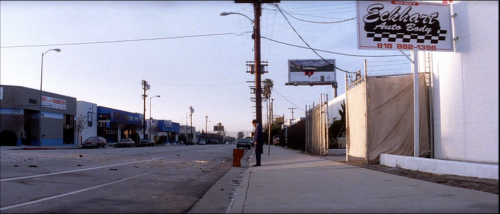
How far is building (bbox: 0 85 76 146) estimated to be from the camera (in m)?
43.7

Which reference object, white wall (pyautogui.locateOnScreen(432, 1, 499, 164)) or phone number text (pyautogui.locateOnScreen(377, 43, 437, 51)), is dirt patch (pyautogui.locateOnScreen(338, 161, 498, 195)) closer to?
white wall (pyautogui.locateOnScreen(432, 1, 499, 164))

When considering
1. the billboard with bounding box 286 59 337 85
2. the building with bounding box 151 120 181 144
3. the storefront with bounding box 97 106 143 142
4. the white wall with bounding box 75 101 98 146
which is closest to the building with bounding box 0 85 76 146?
the white wall with bounding box 75 101 98 146

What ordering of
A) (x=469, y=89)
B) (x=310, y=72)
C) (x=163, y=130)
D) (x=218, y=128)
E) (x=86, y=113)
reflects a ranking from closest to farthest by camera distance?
(x=469, y=89), (x=310, y=72), (x=86, y=113), (x=163, y=130), (x=218, y=128)

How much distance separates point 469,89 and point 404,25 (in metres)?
A: 2.50

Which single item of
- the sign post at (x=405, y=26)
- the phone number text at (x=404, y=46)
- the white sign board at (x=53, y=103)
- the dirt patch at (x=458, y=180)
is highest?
the white sign board at (x=53, y=103)

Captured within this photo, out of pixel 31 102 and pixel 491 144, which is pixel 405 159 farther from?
pixel 31 102

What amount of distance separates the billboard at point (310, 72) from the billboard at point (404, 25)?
35.5 meters

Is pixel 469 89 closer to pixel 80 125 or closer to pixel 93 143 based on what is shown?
pixel 93 143

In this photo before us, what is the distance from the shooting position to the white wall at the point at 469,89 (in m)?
10.2

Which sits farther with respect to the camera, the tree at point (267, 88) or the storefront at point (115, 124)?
the tree at point (267, 88)

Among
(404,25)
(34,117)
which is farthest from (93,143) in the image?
(404,25)

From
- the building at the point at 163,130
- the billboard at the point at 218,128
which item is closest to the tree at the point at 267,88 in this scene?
the building at the point at 163,130

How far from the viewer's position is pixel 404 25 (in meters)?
12.0

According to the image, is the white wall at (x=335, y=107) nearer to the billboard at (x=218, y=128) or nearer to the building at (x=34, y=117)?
the building at (x=34, y=117)
